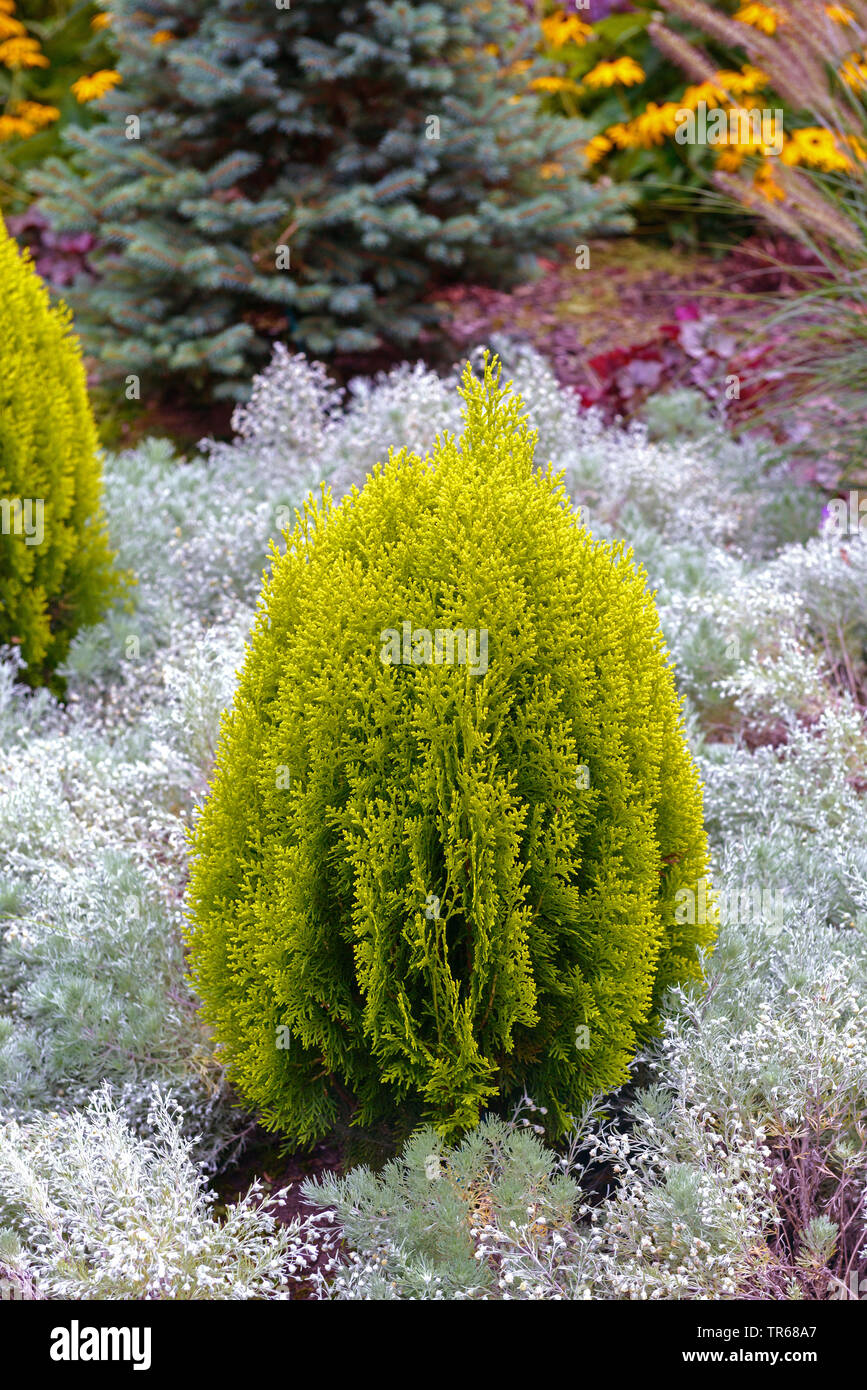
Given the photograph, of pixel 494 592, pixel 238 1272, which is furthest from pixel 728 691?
pixel 238 1272

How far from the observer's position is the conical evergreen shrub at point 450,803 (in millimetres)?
2064

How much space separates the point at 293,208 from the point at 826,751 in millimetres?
3946

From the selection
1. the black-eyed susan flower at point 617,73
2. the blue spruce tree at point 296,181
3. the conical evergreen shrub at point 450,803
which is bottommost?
the conical evergreen shrub at point 450,803

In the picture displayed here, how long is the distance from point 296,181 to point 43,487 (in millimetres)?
2718

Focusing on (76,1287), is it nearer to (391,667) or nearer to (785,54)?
(391,667)

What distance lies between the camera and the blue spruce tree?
5.62 meters

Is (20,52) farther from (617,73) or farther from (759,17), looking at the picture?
(759,17)

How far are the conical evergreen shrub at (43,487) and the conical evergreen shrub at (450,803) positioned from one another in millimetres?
1979

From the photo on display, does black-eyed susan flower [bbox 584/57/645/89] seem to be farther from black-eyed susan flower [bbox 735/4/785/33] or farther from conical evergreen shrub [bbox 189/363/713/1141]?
conical evergreen shrub [bbox 189/363/713/1141]

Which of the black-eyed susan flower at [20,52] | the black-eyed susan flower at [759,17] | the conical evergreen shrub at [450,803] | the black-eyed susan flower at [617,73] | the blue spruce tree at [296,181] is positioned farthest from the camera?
the black-eyed susan flower at [20,52]

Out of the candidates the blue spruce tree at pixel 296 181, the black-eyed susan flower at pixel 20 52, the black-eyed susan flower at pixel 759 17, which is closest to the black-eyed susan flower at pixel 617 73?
the black-eyed susan flower at pixel 759 17

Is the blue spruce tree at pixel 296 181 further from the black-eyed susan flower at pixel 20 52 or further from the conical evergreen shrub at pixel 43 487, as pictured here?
the black-eyed susan flower at pixel 20 52

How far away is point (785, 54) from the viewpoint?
4.90 metres

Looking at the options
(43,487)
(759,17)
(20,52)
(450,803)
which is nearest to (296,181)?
(43,487)
